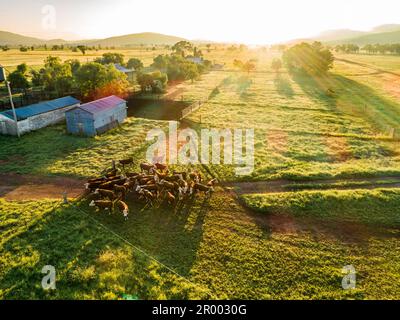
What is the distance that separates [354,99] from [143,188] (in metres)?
43.3

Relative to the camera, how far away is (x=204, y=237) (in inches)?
572

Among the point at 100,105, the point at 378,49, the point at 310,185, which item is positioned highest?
the point at 378,49

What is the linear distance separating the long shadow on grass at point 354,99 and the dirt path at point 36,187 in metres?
31.0

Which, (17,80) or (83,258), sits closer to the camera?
(83,258)

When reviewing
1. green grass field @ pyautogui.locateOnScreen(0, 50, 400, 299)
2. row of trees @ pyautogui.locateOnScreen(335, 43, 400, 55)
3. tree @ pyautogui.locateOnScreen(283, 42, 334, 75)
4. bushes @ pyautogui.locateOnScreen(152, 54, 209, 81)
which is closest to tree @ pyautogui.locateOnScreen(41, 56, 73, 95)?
green grass field @ pyautogui.locateOnScreen(0, 50, 400, 299)

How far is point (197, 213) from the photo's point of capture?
16.5 metres

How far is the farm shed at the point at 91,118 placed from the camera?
92.9 feet

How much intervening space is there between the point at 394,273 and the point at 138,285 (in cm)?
1071

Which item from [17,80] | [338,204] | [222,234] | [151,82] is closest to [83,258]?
[222,234]

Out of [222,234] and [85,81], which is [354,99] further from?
[222,234]

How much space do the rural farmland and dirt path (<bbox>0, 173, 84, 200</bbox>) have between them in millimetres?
121

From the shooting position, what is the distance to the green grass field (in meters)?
11.7

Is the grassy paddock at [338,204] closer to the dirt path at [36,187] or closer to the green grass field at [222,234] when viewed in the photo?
the green grass field at [222,234]
